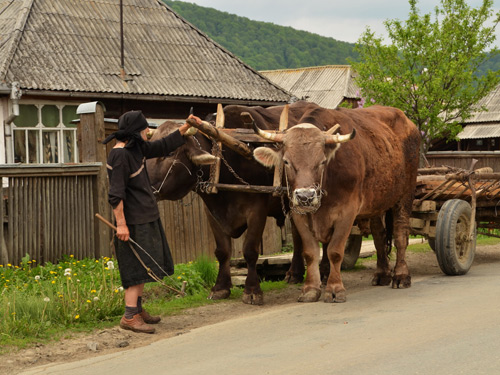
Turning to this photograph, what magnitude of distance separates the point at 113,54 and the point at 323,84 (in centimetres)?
3336

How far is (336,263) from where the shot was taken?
29.3ft

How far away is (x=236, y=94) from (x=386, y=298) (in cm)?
1306

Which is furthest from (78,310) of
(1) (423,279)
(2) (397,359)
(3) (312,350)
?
(1) (423,279)

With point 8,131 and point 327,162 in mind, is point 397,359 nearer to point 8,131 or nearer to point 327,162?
point 327,162

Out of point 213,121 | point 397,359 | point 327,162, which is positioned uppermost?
point 213,121

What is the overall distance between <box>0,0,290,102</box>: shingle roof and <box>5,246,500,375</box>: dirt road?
1104cm

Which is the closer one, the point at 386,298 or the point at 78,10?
the point at 386,298

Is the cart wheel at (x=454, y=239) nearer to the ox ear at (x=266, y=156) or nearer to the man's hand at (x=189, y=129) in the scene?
the ox ear at (x=266, y=156)

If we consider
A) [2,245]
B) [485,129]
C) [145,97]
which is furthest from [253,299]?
[485,129]

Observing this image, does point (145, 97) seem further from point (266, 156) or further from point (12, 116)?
point (266, 156)

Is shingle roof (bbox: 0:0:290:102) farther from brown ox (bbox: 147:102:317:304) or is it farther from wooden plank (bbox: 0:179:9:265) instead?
brown ox (bbox: 147:102:317:304)

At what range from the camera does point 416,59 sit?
94.4 ft

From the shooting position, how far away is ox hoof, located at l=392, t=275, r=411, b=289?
987 cm

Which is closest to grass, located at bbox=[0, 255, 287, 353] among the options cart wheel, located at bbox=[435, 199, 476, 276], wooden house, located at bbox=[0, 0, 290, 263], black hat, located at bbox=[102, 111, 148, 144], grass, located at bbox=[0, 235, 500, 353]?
grass, located at bbox=[0, 235, 500, 353]
